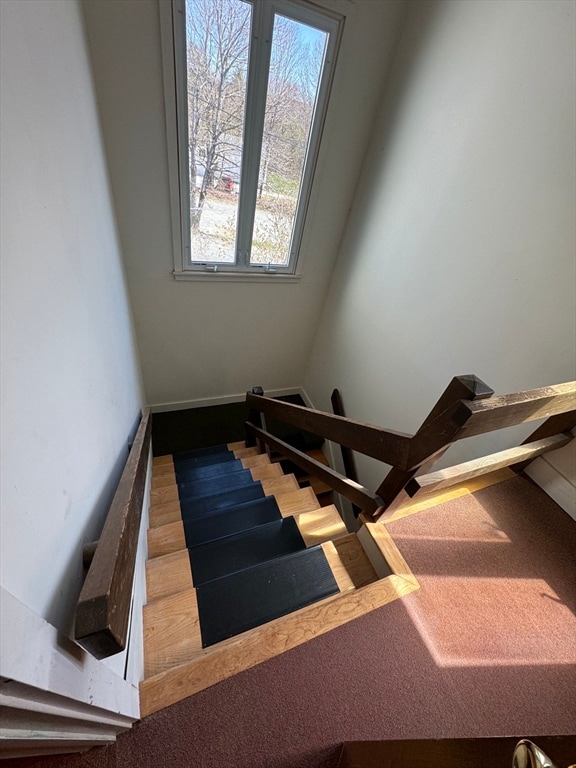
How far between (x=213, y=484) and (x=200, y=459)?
1.43 ft

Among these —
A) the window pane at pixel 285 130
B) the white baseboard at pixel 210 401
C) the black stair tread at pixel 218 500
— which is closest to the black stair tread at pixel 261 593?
the black stair tread at pixel 218 500

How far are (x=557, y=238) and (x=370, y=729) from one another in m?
1.81

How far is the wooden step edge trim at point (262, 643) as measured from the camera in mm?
845

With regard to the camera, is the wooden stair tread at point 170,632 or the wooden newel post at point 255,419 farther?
the wooden newel post at point 255,419

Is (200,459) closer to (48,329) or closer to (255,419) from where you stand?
(255,419)

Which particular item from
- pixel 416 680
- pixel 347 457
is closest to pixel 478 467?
pixel 416 680

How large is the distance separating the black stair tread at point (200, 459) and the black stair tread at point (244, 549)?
111cm

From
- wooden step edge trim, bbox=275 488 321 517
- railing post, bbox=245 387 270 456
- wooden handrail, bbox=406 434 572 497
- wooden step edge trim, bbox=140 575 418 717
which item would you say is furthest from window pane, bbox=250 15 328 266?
wooden step edge trim, bbox=140 575 418 717

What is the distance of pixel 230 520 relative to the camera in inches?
67.9

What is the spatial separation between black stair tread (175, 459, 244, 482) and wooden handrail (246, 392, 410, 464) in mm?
1005

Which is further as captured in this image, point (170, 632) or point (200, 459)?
point (200, 459)

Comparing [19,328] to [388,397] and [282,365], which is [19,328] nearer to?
[388,397]

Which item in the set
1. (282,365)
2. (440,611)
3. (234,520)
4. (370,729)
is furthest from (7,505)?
(282,365)

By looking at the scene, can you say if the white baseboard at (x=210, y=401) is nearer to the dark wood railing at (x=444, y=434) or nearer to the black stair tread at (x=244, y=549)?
the dark wood railing at (x=444, y=434)
